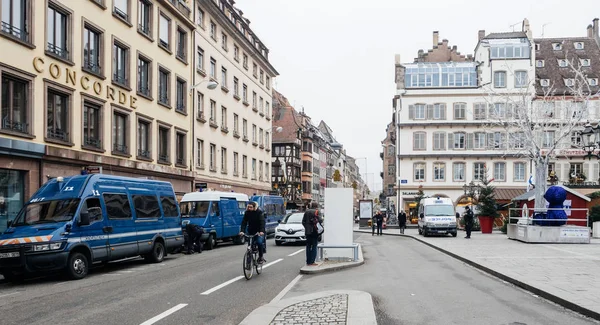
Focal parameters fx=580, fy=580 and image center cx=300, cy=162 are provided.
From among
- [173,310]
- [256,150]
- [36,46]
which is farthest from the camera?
[256,150]

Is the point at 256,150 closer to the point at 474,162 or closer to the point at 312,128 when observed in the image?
the point at 474,162

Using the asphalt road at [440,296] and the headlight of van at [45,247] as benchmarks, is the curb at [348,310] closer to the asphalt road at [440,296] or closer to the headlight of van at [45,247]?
the asphalt road at [440,296]

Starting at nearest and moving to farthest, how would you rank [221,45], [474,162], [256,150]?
[221,45] → [256,150] → [474,162]

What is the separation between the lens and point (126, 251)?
16.6m

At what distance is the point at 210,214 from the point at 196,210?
2.07 feet

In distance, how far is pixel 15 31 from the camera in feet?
68.8

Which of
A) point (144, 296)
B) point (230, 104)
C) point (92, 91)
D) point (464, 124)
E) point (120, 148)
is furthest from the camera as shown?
point (464, 124)

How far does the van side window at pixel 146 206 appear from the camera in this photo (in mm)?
17469

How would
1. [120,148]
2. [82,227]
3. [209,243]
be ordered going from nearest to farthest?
[82,227]
[209,243]
[120,148]

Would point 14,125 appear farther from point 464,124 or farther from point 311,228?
point 464,124

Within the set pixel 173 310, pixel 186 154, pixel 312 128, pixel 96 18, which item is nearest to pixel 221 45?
pixel 186 154

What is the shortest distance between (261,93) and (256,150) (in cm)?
613

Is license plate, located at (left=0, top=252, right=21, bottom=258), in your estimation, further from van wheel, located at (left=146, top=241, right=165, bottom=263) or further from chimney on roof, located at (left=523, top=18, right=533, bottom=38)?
chimney on roof, located at (left=523, top=18, right=533, bottom=38)

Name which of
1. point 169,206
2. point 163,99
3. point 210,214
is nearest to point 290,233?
point 210,214
